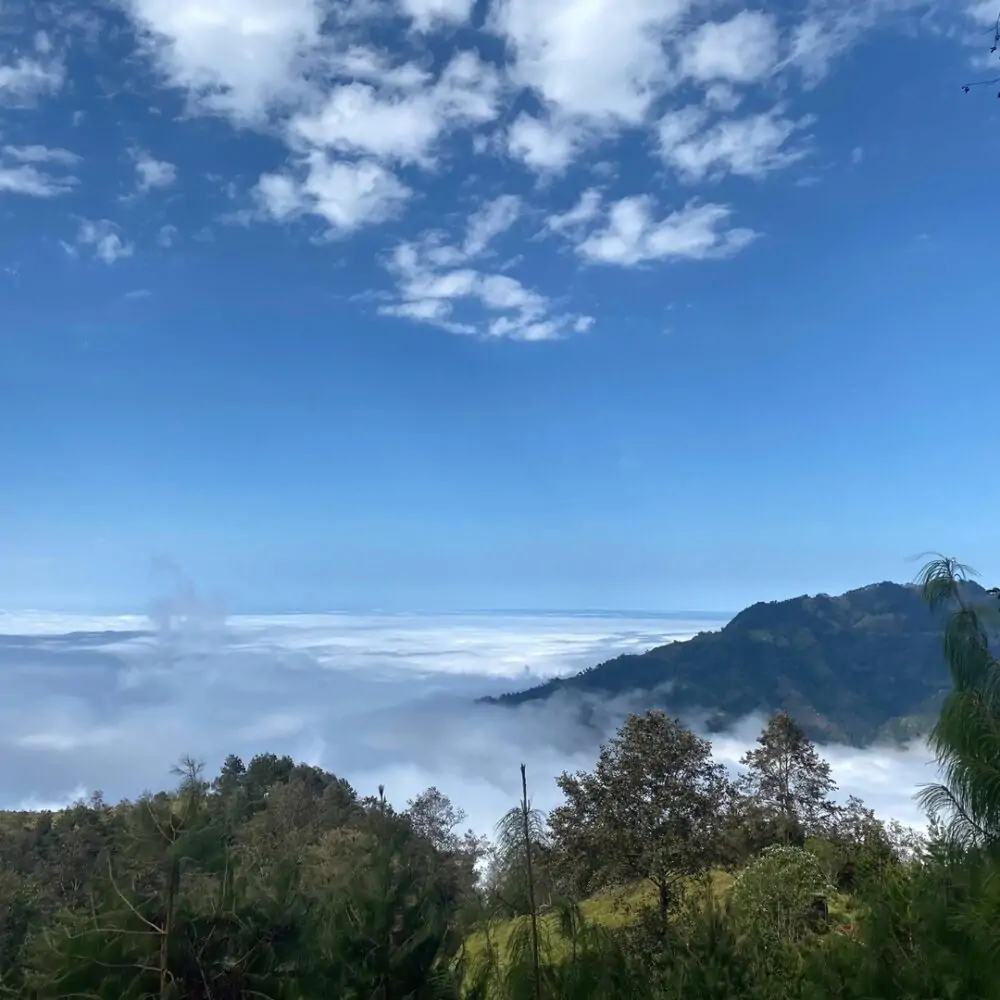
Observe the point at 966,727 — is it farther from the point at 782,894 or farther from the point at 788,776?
the point at 788,776

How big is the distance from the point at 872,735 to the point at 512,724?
7393 cm

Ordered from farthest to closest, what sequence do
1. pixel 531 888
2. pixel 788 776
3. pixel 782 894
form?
1. pixel 788 776
2. pixel 782 894
3. pixel 531 888

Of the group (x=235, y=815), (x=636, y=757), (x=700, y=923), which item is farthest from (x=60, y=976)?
(x=636, y=757)

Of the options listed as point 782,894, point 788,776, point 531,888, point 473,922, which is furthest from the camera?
point 788,776

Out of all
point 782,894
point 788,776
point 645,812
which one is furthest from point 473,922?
point 788,776

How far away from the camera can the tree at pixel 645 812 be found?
750 inches

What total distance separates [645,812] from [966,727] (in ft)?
46.1

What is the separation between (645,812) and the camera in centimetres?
1934

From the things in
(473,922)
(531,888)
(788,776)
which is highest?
(531,888)

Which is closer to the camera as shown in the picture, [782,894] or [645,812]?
[782,894]

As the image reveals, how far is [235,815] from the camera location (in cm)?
367

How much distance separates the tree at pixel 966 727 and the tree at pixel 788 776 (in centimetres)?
2334

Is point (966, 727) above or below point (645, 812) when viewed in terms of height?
above

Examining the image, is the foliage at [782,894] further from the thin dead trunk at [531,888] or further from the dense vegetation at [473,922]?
the thin dead trunk at [531,888]
